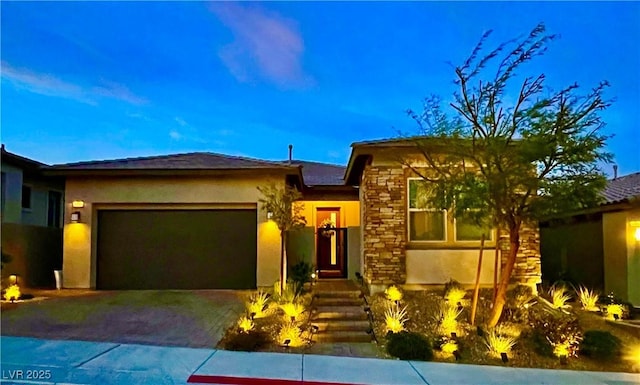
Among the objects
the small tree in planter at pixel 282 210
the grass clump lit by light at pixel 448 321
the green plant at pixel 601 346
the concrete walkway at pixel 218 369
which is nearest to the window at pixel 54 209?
the small tree in planter at pixel 282 210

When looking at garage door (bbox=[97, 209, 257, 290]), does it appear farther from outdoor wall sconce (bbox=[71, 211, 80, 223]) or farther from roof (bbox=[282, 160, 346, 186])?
roof (bbox=[282, 160, 346, 186])

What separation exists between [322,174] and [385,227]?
411 inches

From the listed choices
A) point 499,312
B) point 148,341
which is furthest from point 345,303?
point 148,341

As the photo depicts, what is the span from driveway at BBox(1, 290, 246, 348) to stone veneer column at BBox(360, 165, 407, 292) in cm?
343

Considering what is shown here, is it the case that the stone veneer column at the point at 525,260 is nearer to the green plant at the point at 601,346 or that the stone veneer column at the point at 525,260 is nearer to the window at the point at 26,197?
the green plant at the point at 601,346

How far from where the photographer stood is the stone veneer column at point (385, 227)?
496 inches

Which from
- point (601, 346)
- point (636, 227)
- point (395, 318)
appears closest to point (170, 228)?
point (395, 318)

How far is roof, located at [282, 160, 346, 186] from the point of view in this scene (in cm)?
1909

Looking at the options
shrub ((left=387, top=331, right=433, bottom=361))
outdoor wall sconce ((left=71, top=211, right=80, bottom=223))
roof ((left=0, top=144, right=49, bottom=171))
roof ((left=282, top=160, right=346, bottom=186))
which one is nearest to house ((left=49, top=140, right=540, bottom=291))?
outdoor wall sconce ((left=71, top=211, right=80, bottom=223))

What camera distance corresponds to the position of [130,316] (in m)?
11.1

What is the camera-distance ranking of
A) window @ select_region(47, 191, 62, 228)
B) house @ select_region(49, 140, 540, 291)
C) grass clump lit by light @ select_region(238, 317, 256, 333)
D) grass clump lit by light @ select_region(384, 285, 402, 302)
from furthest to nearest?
window @ select_region(47, 191, 62, 228)
house @ select_region(49, 140, 540, 291)
grass clump lit by light @ select_region(384, 285, 402, 302)
grass clump lit by light @ select_region(238, 317, 256, 333)

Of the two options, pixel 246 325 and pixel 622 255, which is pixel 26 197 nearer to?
A: pixel 246 325

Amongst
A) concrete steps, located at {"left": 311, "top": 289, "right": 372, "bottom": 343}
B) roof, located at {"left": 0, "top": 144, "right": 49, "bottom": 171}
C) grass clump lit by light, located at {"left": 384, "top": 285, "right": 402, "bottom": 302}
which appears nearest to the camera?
concrete steps, located at {"left": 311, "top": 289, "right": 372, "bottom": 343}

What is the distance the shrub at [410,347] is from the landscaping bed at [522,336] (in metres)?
0.02
